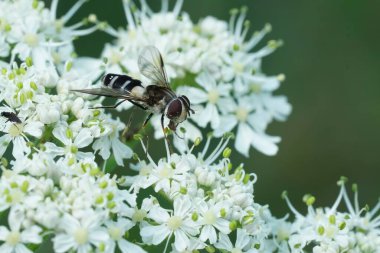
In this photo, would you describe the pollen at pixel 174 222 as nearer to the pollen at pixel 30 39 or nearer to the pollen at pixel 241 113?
the pollen at pixel 241 113

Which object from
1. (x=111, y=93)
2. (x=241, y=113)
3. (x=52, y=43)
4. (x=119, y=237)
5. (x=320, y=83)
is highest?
(x=111, y=93)

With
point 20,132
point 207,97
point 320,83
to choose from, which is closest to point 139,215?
point 20,132

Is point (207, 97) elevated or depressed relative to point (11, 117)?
elevated

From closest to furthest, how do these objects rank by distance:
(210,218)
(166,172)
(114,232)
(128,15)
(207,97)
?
(114,232)
(210,218)
(166,172)
(207,97)
(128,15)

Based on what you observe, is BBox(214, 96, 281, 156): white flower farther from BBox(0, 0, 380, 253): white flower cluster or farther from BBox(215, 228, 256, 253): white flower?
BBox(215, 228, 256, 253): white flower

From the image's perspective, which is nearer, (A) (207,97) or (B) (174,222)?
(B) (174,222)

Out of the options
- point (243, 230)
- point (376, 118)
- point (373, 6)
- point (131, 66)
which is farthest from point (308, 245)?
point (373, 6)

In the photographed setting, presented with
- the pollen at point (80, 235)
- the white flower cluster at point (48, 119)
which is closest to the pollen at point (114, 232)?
the pollen at point (80, 235)

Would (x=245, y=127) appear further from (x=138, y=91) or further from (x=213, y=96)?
(x=138, y=91)
